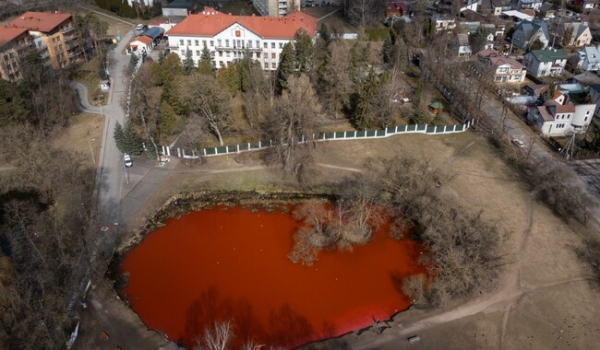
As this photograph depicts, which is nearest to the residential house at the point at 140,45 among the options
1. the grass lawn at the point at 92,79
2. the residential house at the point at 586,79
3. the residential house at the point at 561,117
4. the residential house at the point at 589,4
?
the grass lawn at the point at 92,79

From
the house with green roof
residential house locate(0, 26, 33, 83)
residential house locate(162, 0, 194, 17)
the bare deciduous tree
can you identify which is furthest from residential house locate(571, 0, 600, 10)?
residential house locate(0, 26, 33, 83)

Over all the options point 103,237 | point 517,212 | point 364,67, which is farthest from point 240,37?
point 517,212

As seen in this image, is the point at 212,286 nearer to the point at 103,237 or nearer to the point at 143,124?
the point at 103,237

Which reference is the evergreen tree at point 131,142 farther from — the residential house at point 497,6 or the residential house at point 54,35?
the residential house at point 497,6

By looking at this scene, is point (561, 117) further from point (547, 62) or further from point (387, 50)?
point (387, 50)

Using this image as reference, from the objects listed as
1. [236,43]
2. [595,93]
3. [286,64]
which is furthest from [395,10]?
[286,64]

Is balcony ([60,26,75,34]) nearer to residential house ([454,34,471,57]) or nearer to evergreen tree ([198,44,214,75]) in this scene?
evergreen tree ([198,44,214,75])

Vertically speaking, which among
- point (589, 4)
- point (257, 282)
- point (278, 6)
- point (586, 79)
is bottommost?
point (257, 282)
